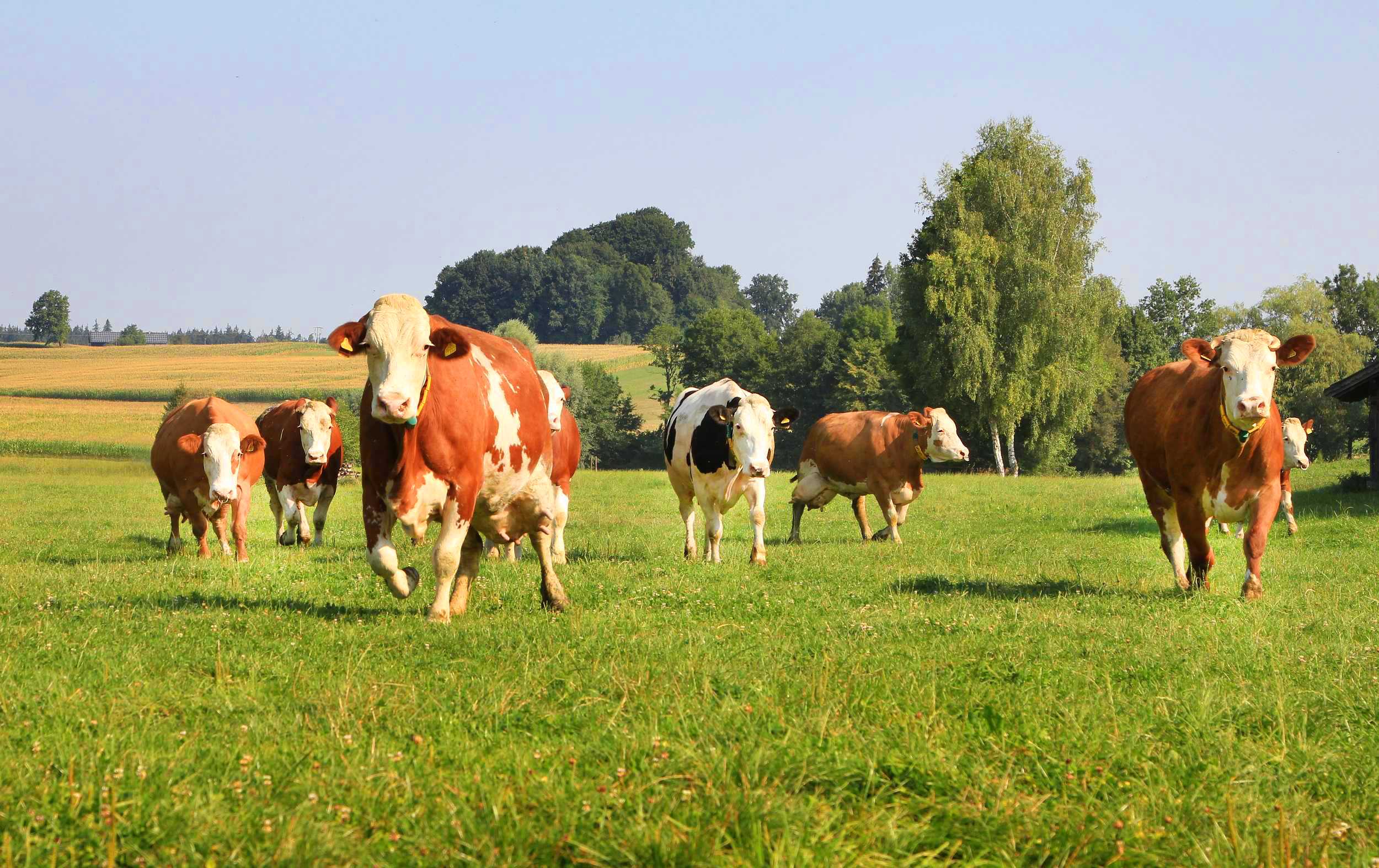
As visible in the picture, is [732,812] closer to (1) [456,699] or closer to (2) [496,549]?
(1) [456,699]

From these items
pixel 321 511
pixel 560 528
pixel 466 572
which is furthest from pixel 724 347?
pixel 466 572

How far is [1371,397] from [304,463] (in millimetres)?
27403

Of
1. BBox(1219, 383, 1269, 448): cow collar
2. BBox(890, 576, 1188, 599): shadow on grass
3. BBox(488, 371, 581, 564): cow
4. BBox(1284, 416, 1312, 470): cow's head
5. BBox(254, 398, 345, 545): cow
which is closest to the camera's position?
BBox(1219, 383, 1269, 448): cow collar

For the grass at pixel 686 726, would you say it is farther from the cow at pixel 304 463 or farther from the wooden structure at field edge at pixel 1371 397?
the wooden structure at field edge at pixel 1371 397

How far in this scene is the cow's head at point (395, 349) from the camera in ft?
26.8

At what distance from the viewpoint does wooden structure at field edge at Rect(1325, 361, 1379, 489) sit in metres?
31.2

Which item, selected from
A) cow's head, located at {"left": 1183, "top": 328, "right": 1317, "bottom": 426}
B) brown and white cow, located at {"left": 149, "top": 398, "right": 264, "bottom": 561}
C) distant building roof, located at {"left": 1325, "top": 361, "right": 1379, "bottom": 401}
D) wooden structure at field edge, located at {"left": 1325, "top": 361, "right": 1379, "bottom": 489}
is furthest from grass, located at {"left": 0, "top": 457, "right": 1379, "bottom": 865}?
wooden structure at field edge, located at {"left": 1325, "top": 361, "right": 1379, "bottom": 489}

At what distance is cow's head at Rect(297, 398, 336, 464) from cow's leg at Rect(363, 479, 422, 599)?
9.65 m

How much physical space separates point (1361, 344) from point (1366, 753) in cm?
9278

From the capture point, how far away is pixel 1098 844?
4059 mm

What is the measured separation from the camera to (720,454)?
615 inches

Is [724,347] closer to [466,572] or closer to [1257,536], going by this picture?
[1257,536]

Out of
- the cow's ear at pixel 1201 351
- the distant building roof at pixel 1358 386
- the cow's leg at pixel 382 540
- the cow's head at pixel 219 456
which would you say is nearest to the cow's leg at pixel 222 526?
the cow's head at pixel 219 456

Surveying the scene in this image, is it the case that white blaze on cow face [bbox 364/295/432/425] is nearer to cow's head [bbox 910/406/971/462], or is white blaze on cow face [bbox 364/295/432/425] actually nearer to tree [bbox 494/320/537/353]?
cow's head [bbox 910/406/971/462]
